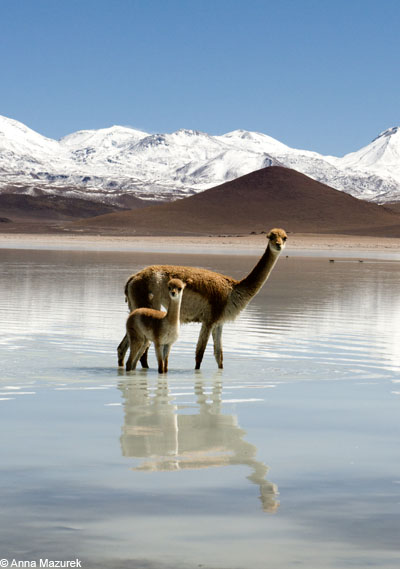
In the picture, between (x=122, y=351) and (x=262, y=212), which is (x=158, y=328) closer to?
(x=122, y=351)

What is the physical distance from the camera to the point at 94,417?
6.73 m

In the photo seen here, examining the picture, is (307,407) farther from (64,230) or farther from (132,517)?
(64,230)

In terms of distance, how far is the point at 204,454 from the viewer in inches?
221

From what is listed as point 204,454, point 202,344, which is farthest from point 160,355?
point 204,454

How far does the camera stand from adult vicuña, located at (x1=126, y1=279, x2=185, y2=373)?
8.35 m

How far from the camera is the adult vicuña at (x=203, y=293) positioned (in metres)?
9.15

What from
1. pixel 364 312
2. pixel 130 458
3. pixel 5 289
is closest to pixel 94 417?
pixel 130 458

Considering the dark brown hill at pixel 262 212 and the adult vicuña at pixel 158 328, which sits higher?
the dark brown hill at pixel 262 212

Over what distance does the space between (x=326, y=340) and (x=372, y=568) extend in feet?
27.0

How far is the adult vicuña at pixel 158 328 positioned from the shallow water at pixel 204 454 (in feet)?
0.73

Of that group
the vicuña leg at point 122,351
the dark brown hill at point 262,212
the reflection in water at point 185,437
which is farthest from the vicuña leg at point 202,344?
the dark brown hill at point 262,212

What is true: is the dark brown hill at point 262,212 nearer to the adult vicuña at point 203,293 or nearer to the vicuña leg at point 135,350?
the adult vicuña at point 203,293

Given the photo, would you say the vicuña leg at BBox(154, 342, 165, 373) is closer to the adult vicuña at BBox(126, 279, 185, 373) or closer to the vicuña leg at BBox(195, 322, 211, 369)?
the adult vicuña at BBox(126, 279, 185, 373)

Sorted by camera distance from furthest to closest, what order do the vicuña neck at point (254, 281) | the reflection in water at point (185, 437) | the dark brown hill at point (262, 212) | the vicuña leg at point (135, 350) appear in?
the dark brown hill at point (262, 212) < the vicuña neck at point (254, 281) < the vicuña leg at point (135, 350) < the reflection in water at point (185, 437)
